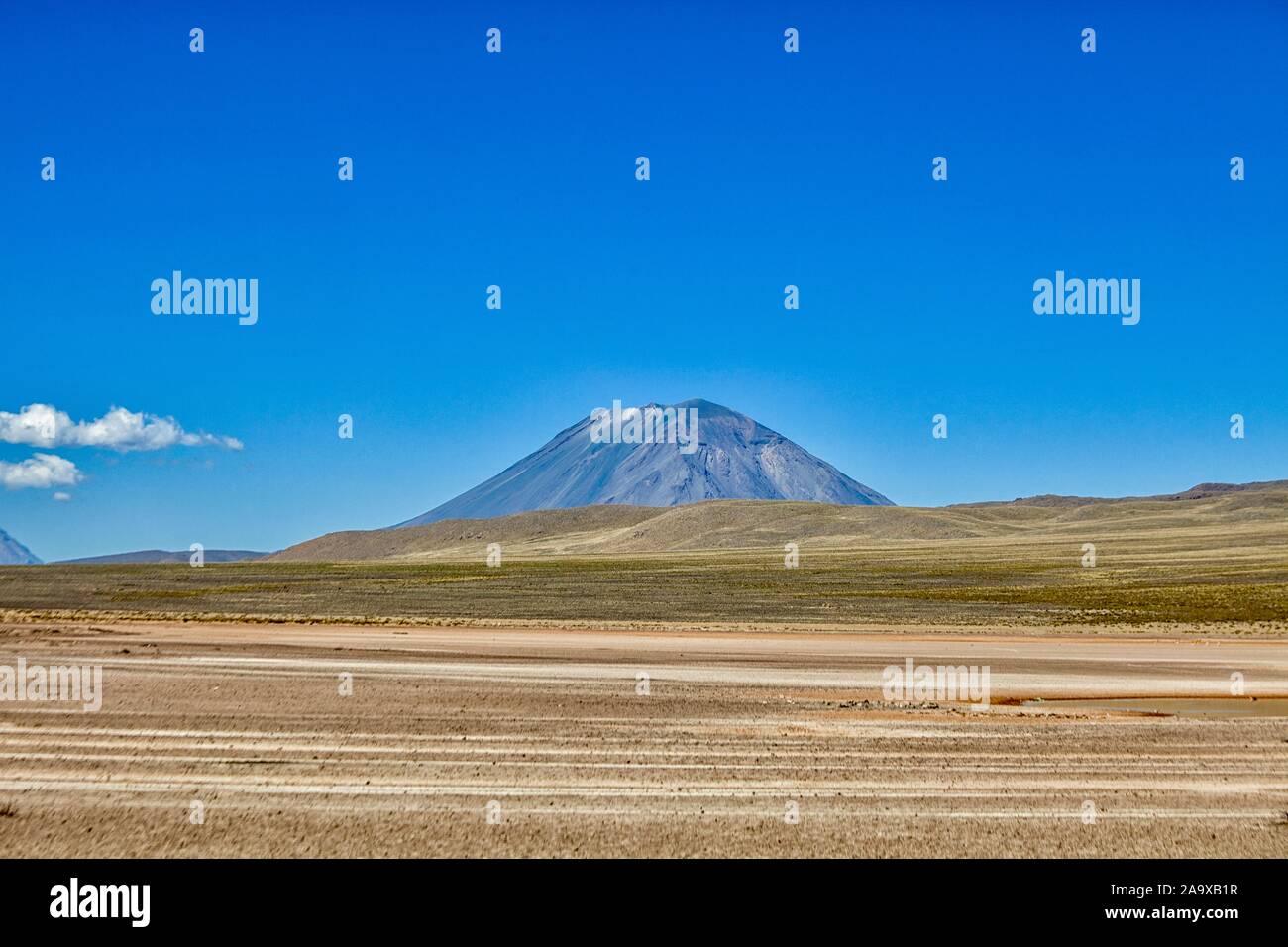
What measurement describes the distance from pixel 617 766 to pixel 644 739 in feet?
8.38

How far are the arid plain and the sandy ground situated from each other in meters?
0.07

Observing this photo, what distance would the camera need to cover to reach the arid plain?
39.8 feet

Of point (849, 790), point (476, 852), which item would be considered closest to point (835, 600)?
point (849, 790)

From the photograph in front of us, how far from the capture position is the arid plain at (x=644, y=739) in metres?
12.1

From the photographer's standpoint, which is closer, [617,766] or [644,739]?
[617,766]

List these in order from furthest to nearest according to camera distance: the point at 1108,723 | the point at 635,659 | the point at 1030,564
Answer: the point at 1030,564
the point at 635,659
the point at 1108,723

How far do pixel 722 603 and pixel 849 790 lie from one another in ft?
166

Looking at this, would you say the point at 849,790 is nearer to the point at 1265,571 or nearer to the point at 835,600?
the point at 835,600

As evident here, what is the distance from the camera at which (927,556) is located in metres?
128

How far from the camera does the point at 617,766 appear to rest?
626 inches

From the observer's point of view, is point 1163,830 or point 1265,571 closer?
point 1163,830

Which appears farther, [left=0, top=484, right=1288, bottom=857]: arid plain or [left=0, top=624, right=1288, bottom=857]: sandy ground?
[left=0, top=484, right=1288, bottom=857]: arid plain

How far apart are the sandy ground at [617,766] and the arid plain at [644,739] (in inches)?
2.8
